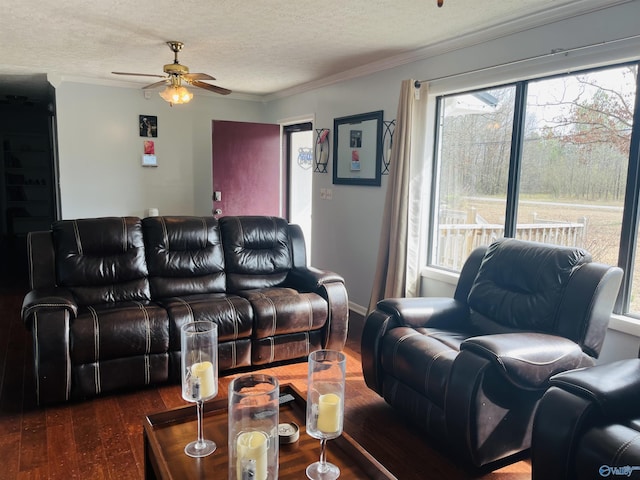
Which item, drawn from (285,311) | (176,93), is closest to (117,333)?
(285,311)

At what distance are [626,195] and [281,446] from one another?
2222 millimetres

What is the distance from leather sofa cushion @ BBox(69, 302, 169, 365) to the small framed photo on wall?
10.6ft

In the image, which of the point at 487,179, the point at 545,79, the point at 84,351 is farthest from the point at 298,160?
the point at 84,351

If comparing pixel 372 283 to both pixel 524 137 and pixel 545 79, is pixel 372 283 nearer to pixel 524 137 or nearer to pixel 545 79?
pixel 524 137

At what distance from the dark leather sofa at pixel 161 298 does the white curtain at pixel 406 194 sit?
24.2 inches

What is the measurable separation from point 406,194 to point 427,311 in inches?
49.9

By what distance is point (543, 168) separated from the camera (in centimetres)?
301

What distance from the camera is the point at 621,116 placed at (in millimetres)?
2562

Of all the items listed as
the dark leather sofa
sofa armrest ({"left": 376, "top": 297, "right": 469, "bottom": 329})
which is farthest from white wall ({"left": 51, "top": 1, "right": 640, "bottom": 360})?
sofa armrest ({"left": 376, "top": 297, "right": 469, "bottom": 329})

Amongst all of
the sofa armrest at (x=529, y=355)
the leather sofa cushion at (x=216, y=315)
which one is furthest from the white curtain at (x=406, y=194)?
the sofa armrest at (x=529, y=355)

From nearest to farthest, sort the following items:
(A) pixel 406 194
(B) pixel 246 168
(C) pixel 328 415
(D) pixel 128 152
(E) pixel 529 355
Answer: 1. (C) pixel 328 415
2. (E) pixel 529 355
3. (A) pixel 406 194
4. (D) pixel 128 152
5. (B) pixel 246 168

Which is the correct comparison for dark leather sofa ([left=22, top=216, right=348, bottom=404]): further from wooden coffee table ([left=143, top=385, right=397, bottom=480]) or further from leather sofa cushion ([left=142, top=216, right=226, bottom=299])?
wooden coffee table ([left=143, top=385, right=397, bottom=480])

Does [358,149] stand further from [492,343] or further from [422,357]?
[492,343]

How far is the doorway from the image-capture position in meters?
6.27
